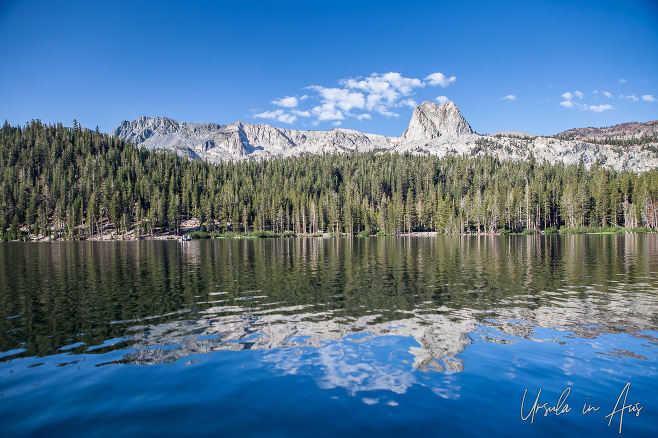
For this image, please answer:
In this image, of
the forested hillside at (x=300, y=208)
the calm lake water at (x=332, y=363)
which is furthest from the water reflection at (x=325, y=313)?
the forested hillside at (x=300, y=208)

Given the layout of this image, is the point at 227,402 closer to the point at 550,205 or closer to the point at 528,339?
the point at 528,339

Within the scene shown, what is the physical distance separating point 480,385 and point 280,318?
9.89 meters

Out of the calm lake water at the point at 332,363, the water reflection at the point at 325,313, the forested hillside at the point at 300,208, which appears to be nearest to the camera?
the calm lake water at the point at 332,363

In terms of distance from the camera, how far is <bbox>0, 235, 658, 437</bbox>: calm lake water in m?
8.40

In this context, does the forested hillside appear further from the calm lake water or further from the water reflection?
the calm lake water

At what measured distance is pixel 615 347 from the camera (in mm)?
12844

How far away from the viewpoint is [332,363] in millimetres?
11844

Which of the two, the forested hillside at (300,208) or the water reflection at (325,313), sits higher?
the forested hillside at (300,208)

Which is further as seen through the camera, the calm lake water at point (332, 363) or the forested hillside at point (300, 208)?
the forested hillside at point (300, 208)

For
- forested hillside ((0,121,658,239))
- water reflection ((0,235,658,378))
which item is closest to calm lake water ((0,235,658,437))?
water reflection ((0,235,658,378))

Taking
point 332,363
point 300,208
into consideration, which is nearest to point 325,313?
point 332,363

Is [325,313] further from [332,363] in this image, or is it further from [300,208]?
[300,208]

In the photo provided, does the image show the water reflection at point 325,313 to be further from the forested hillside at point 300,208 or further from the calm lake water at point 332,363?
the forested hillside at point 300,208

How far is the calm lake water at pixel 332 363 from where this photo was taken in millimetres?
8398
